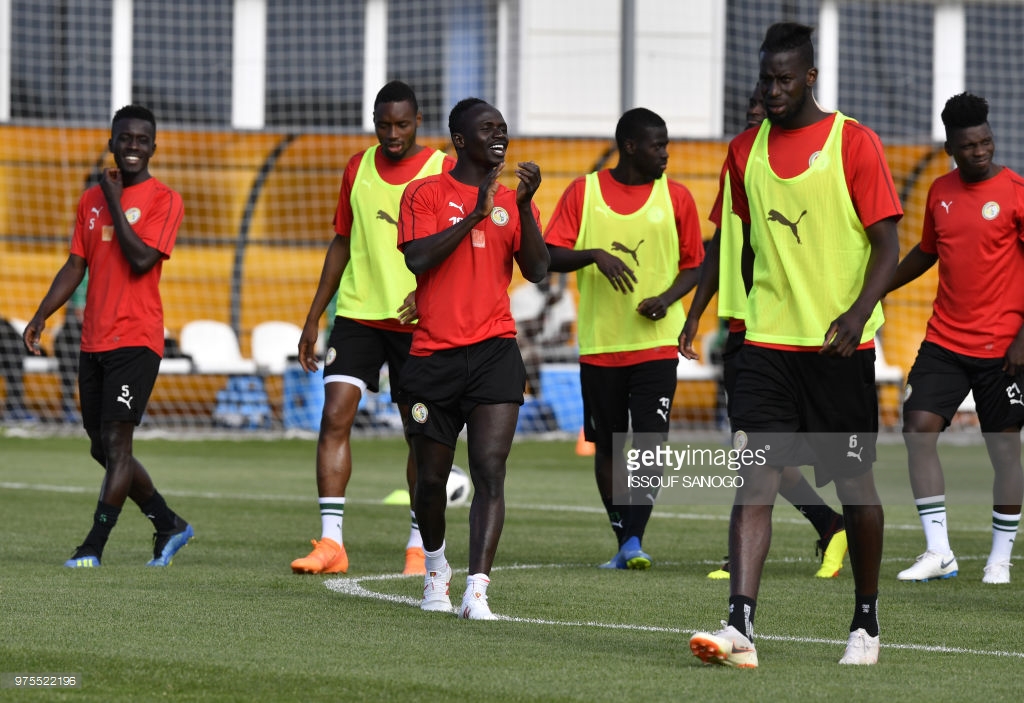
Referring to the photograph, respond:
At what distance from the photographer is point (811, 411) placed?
5684 mm

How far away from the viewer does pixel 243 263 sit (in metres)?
22.0

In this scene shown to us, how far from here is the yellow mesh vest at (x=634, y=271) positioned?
9055 mm

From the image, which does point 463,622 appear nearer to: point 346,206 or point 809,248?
point 809,248

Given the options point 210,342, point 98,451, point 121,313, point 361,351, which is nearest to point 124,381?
point 121,313

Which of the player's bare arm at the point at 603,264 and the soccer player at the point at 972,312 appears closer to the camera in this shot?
the soccer player at the point at 972,312

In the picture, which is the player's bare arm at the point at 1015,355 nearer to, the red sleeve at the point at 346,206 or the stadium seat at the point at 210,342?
the red sleeve at the point at 346,206

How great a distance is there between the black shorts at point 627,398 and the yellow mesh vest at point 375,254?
124 centimetres

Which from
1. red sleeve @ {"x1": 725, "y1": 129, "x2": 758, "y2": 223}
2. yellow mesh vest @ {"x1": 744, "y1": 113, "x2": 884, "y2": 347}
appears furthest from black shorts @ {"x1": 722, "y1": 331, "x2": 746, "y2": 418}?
yellow mesh vest @ {"x1": 744, "y1": 113, "x2": 884, "y2": 347}

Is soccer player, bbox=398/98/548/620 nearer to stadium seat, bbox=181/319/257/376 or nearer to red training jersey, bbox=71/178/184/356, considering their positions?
red training jersey, bbox=71/178/184/356

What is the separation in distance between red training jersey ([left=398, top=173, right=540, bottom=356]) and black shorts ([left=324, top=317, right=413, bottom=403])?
1.51m

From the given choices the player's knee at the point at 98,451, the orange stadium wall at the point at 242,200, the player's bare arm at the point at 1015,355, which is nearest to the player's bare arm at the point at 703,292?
the player's bare arm at the point at 1015,355

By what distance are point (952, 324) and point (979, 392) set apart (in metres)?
0.35

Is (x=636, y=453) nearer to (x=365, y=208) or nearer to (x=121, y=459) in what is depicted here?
Result: (x=365, y=208)

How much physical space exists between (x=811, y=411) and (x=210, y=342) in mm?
16757
